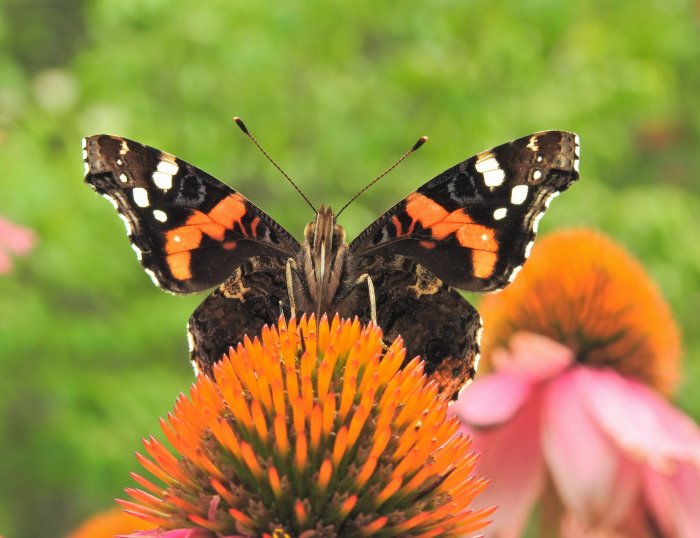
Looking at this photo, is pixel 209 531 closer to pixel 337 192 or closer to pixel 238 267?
pixel 238 267

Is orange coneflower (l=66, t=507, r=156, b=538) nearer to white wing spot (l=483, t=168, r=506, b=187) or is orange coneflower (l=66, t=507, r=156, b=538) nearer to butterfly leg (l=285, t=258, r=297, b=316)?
butterfly leg (l=285, t=258, r=297, b=316)

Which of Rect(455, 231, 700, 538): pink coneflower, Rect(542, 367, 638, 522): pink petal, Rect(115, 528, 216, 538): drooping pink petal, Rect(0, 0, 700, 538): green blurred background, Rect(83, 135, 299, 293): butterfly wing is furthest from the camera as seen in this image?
Rect(0, 0, 700, 538): green blurred background

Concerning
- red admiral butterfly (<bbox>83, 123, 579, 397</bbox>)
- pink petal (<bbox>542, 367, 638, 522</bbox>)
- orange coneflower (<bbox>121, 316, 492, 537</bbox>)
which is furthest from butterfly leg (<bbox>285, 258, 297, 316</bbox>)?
pink petal (<bbox>542, 367, 638, 522</bbox>)

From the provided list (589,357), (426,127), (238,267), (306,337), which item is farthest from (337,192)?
(306,337)

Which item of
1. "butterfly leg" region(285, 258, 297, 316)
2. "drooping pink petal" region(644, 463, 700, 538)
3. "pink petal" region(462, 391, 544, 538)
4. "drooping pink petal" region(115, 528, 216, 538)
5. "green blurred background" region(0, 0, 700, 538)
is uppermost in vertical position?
"green blurred background" region(0, 0, 700, 538)

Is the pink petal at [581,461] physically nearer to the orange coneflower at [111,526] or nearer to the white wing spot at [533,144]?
the white wing spot at [533,144]

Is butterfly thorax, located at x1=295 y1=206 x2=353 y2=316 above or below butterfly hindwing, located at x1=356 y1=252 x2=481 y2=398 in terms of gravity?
above

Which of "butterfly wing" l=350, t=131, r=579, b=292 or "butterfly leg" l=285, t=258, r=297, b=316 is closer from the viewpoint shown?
"butterfly leg" l=285, t=258, r=297, b=316

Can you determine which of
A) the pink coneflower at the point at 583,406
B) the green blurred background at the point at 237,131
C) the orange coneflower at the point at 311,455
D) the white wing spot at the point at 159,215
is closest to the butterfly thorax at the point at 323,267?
the white wing spot at the point at 159,215
